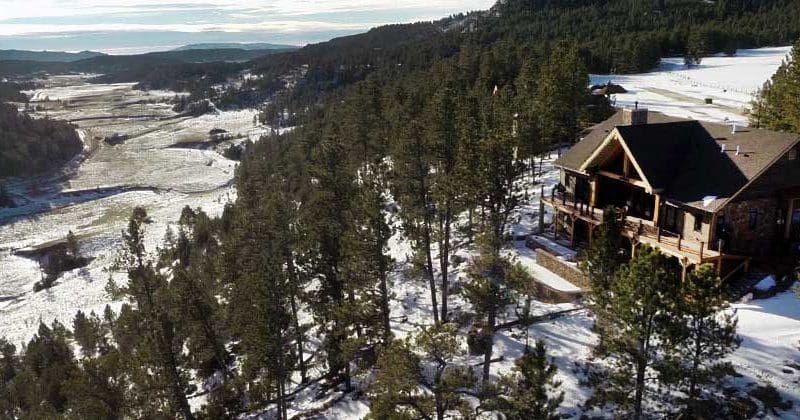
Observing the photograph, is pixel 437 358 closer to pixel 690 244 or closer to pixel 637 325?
pixel 637 325

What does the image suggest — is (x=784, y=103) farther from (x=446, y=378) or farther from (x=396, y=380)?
(x=396, y=380)

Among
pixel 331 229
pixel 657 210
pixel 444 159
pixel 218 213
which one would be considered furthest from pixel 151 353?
pixel 218 213

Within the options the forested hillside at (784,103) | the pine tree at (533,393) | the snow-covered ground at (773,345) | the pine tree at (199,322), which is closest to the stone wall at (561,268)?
the snow-covered ground at (773,345)

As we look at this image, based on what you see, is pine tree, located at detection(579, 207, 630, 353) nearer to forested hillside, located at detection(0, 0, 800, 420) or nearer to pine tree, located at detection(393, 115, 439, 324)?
forested hillside, located at detection(0, 0, 800, 420)

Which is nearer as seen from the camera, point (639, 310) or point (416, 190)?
point (639, 310)

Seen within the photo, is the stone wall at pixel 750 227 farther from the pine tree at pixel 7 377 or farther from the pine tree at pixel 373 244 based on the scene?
the pine tree at pixel 7 377

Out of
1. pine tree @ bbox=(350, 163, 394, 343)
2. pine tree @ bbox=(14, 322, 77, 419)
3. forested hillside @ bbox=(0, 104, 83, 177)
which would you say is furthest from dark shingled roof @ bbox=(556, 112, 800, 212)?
forested hillside @ bbox=(0, 104, 83, 177)

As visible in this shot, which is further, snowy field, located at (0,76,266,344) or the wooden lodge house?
snowy field, located at (0,76,266,344)
